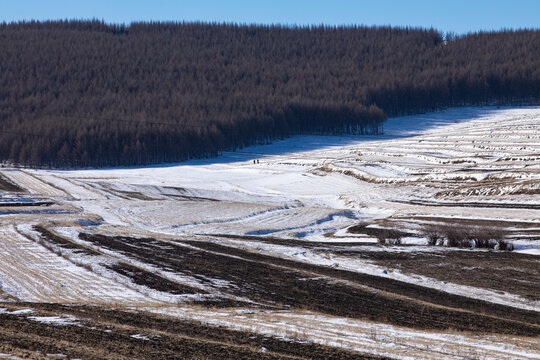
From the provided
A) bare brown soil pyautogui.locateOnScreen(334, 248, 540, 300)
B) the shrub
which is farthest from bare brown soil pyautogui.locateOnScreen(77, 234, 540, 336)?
the shrub

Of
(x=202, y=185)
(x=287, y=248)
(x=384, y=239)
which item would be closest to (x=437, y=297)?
(x=287, y=248)

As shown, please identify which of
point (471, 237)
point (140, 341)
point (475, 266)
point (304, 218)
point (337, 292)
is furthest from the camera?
point (304, 218)

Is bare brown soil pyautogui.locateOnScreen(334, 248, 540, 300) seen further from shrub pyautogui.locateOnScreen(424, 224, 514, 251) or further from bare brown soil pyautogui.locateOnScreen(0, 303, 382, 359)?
bare brown soil pyautogui.locateOnScreen(0, 303, 382, 359)

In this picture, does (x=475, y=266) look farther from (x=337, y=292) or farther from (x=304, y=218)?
(x=304, y=218)

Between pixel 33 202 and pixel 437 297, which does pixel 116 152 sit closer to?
pixel 33 202

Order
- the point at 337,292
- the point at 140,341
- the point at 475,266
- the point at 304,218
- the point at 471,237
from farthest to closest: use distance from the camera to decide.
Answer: the point at 304,218
the point at 471,237
the point at 475,266
the point at 337,292
the point at 140,341

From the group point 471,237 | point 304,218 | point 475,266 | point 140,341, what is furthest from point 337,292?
point 304,218

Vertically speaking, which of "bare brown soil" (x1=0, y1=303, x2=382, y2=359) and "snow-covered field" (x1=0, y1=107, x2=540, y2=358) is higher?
"bare brown soil" (x1=0, y1=303, x2=382, y2=359)

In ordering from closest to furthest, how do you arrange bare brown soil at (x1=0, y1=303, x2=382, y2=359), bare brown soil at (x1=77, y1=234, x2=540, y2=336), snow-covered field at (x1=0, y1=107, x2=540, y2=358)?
1. bare brown soil at (x1=0, y1=303, x2=382, y2=359)
2. snow-covered field at (x1=0, y1=107, x2=540, y2=358)
3. bare brown soil at (x1=77, y1=234, x2=540, y2=336)

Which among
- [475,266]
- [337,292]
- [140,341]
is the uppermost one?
[140,341]
